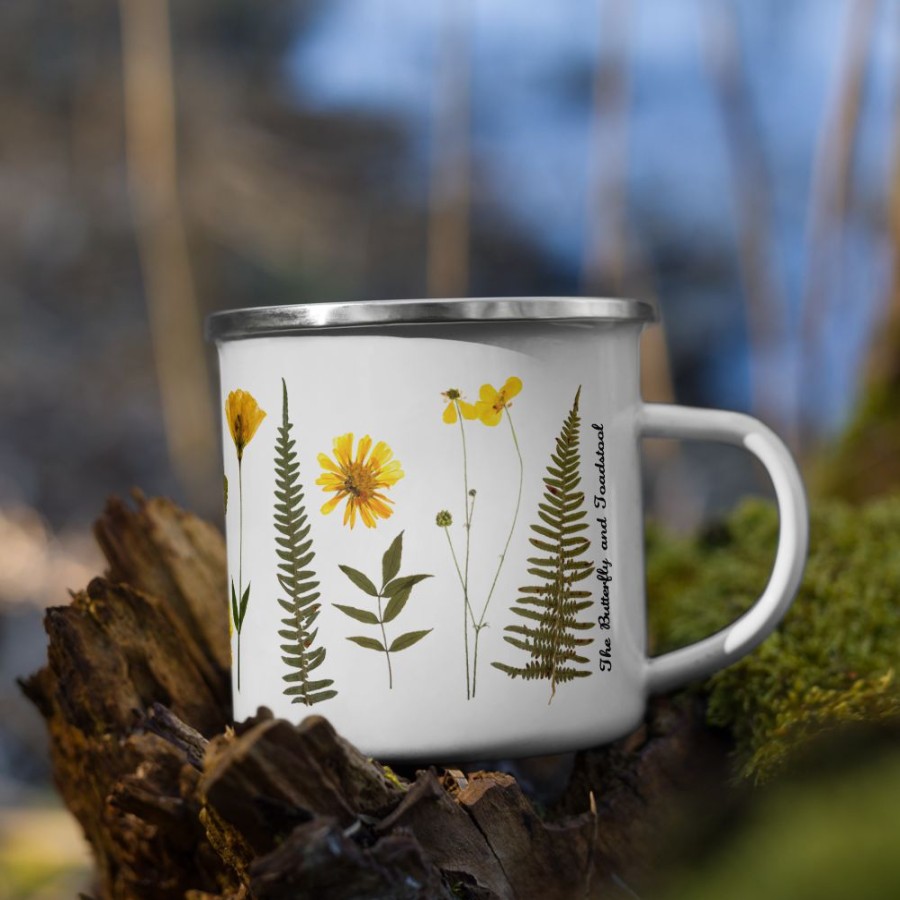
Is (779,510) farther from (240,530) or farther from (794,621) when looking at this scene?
(240,530)

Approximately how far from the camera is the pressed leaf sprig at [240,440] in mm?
774

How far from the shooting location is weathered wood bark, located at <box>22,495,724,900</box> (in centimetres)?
58

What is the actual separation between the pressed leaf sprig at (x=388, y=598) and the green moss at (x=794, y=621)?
29 cm

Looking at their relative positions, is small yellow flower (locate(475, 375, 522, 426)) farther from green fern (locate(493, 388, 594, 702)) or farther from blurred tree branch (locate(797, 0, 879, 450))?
blurred tree branch (locate(797, 0, 879, 450))

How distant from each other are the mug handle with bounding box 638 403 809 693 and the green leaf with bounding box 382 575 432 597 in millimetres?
233

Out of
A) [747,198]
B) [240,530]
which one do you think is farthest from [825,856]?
[747,198]

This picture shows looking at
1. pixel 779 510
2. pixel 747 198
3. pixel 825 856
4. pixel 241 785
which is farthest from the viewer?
pixel 747 198

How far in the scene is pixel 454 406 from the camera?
726mm

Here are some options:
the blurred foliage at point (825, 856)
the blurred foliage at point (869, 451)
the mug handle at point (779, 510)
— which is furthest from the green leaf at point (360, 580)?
the blurred foliage at point (869, 451)

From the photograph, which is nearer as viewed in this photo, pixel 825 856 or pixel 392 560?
pixel 825 856

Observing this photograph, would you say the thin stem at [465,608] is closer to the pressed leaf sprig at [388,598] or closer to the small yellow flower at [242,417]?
the pressed leaf sprig at [388,598]

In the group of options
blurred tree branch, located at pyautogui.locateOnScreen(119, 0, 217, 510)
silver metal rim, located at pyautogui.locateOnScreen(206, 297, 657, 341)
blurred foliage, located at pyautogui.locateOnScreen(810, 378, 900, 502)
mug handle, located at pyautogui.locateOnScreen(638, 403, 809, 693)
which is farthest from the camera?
blurred tree branch, located at pyautogui.locateOnScreen(119, 0, 217, 510)

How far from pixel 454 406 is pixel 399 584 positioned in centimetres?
13

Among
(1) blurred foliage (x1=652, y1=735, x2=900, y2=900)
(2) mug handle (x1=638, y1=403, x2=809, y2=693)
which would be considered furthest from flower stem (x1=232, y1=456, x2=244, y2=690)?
(1) blurred foliage (x1=652, y1=735, x2=900, y2=900)
